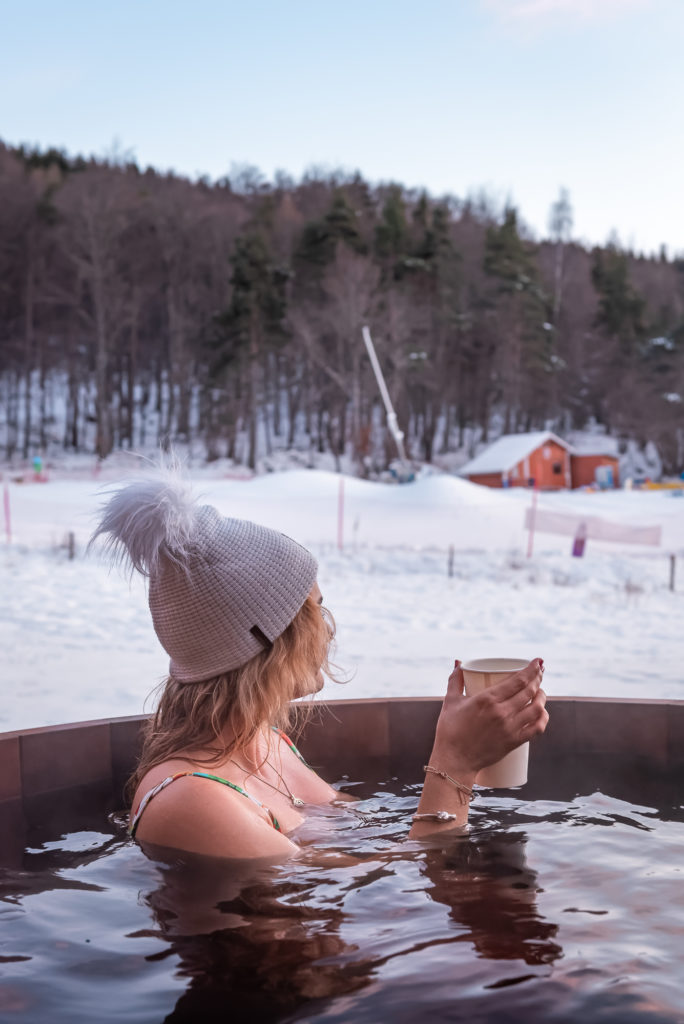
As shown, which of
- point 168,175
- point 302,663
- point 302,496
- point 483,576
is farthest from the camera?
point 168,175

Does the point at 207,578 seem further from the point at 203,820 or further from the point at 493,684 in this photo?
the point at 493,684

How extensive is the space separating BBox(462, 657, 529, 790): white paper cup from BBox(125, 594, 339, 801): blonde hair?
0.29m

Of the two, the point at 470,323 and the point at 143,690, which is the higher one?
the point at 470,323

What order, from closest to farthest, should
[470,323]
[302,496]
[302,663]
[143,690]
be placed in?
[302,663]
[143,690]
[302,496]
[470,323]

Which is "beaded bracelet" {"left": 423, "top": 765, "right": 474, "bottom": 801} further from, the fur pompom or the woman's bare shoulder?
the fur pompom

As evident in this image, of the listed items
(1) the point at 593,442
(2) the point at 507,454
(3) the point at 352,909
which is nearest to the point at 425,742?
(3) the point at 352,909

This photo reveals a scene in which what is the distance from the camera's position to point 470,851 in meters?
1.81

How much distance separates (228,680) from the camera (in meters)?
1.59

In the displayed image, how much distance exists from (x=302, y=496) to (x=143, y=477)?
18185 mm

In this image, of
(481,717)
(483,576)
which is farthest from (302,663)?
(483,576)

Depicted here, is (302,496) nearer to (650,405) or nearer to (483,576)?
(483,576)

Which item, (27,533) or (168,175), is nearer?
(27,533)

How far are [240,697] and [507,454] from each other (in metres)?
33.4

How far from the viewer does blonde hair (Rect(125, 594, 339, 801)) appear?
1588 mm
